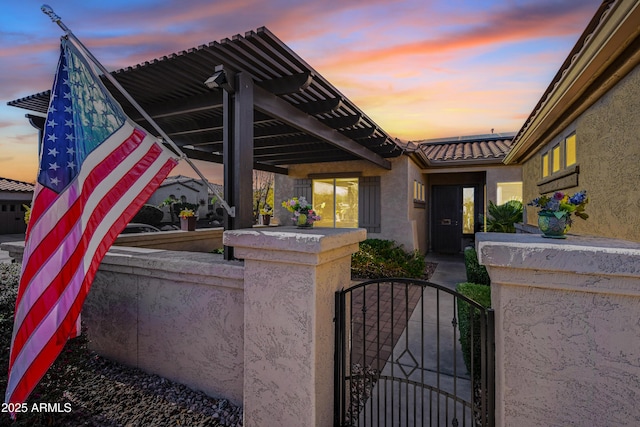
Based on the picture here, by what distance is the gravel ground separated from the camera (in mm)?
2455

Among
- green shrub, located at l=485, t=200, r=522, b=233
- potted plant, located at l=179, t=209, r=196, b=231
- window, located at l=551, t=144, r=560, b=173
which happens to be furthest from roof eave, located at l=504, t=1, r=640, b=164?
potted plant, located at l=179, t=209, r=196, b=231

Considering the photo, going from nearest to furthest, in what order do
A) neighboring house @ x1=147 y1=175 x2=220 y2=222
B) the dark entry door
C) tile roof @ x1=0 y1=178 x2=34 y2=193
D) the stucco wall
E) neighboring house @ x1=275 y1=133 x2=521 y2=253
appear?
the stucco wall, neighboring house @ x1=275 y1=133 x2=521 y2=253, the dark entry door, tile roof @ x1=0 y1=178 x2=34 y2=193, neighboring house @ x1=147 y1=175 x2=220 y2=222

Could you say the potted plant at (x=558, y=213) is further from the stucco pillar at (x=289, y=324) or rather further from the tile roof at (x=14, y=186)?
the tile roof at (x=14, y=186)

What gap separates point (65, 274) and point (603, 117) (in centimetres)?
499

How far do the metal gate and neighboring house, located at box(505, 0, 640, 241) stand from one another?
163cm

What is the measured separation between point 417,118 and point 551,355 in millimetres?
9538

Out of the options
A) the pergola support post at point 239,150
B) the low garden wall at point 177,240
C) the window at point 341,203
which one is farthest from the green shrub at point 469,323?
the window at point 341,203

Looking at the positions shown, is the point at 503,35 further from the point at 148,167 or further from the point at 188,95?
the point at 148,167

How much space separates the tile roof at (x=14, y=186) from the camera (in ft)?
63.1

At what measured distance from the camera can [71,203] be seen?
6.90ft

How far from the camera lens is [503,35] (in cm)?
443

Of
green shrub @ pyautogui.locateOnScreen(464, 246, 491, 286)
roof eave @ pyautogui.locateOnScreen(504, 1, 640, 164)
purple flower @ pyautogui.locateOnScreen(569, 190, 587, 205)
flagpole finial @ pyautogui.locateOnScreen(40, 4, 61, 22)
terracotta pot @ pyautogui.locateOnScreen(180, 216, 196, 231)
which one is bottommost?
green shrub @ pyautogui.locateOnScreen(464, 246, 491, 286)

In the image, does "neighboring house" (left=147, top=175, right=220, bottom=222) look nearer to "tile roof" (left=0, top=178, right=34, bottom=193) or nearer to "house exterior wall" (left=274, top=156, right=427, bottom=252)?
"tile roof" (left=0, top=178, right=34, bottom=193)

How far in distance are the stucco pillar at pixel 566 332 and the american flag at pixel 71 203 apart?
254cm
